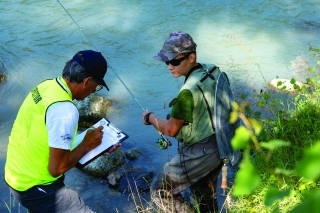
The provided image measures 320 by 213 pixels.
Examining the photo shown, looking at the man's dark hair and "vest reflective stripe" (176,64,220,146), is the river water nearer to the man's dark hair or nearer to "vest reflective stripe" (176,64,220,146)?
"vest reflective stripe" (176,64,220,146)

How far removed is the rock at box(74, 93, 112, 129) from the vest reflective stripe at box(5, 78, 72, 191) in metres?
3.03

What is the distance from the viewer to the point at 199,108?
3.62 metres

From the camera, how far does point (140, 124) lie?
670 cm

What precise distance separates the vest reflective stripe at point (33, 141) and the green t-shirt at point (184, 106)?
856 mm

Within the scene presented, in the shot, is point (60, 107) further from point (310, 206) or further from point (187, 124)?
point (310, 206)

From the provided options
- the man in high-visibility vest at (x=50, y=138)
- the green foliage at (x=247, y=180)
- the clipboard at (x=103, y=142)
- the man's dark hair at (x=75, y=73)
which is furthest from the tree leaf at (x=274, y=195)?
the clipboard at (x=103, y=142)

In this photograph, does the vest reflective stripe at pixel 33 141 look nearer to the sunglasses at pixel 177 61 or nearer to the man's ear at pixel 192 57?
the sunglasses at pixel 177 61

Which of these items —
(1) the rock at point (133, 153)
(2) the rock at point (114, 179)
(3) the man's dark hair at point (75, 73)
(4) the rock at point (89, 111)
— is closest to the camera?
(3) the man's dark hair at point (75, 73)

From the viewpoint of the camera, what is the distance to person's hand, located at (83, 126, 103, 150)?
11.7 ft

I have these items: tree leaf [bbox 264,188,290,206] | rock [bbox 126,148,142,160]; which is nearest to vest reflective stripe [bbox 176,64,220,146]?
rock [bbox 126,148,142,160]

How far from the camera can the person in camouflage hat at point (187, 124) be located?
3578 millimetres

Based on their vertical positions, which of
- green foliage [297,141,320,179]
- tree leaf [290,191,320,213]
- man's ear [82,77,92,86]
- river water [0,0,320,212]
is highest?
green foliage [297,141,320,179]

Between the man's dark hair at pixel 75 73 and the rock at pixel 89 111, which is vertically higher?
the man's dark hair at pixel 75 73

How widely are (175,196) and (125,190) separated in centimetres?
136
